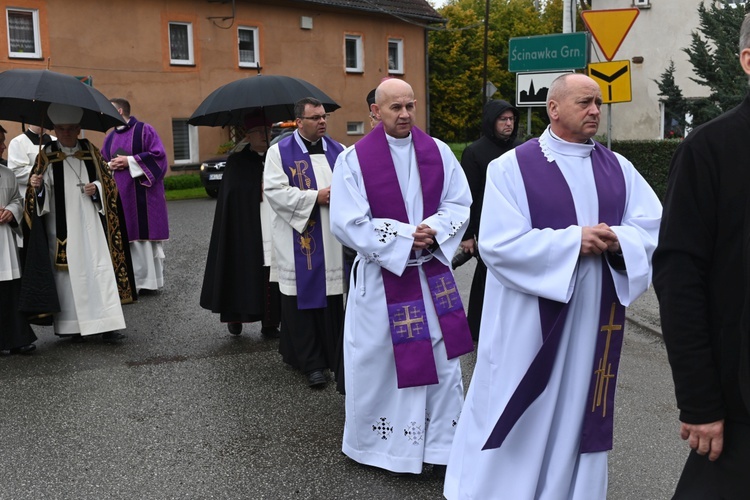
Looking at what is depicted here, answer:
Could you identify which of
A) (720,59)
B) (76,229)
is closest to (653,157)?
(720,59)

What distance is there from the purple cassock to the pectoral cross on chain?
25.3 ft

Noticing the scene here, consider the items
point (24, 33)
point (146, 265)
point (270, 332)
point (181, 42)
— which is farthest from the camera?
point (181, 42)

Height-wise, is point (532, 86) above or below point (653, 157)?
above

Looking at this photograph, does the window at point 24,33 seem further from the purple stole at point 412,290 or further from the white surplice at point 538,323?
the white surplice at point 538,323

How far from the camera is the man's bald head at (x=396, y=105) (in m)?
5.17

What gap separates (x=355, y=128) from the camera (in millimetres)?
35312

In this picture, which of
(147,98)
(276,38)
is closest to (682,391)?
(147,98)

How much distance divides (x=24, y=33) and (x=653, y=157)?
18.1 m

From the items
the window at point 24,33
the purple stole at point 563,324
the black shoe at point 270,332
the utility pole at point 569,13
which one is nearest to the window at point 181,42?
the window at point 24,33

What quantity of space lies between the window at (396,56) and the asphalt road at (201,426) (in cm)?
2937

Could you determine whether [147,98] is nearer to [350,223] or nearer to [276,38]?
[276,38]

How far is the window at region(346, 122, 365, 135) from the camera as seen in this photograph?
1374 inches

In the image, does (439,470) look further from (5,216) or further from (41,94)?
(5,216)

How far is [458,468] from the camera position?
4.35m
